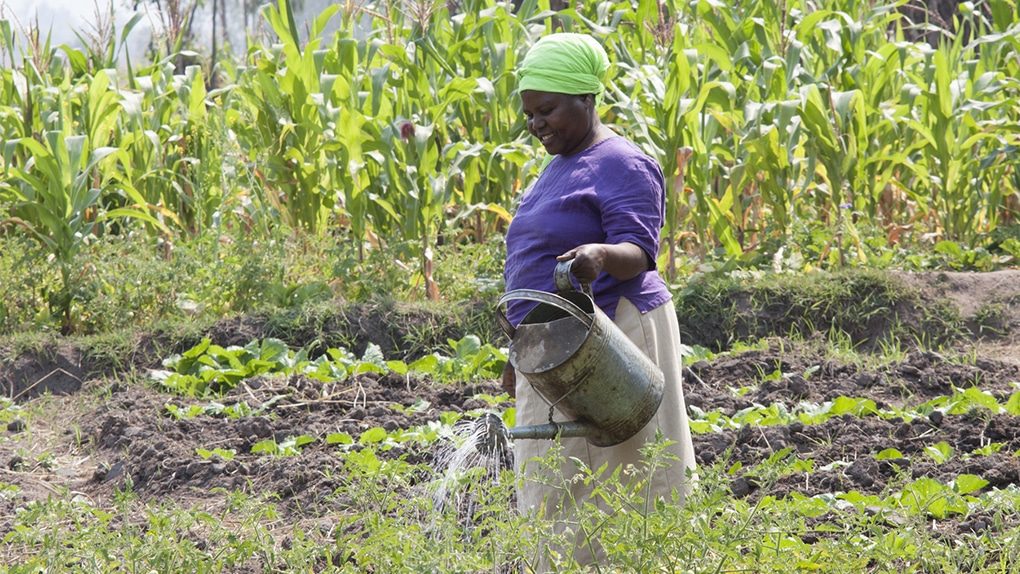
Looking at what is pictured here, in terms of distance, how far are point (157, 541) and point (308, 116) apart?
429 cm

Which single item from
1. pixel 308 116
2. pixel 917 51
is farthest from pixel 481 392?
pixel 917 51

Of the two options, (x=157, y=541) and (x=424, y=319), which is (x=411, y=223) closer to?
(x=424, y=319)

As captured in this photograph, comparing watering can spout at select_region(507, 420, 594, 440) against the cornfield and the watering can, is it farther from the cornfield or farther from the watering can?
the cornfield

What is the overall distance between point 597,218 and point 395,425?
1.96 metres

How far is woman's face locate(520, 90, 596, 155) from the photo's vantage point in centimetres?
276

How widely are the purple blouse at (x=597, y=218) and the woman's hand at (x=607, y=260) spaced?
0.11ft

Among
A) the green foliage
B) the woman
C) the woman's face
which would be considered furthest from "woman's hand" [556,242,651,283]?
the green foliage

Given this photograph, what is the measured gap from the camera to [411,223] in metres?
6.28

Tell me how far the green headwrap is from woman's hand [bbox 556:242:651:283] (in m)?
0.36

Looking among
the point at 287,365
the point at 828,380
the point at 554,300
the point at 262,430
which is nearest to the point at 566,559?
the point at 554,300

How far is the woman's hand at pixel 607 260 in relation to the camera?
8.16 feet

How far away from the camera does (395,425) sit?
4523 millimetres

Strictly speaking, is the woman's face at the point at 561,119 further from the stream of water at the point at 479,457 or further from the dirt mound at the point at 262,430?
the dirt mound at the point at 262,430

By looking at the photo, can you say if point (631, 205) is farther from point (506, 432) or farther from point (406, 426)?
point (406, 426)
